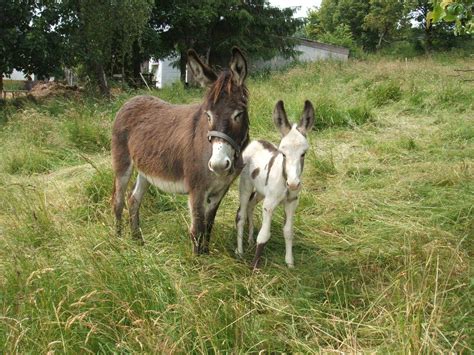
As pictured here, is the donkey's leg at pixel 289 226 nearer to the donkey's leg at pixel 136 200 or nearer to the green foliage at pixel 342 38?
the donkey's leg at pixel 136 200

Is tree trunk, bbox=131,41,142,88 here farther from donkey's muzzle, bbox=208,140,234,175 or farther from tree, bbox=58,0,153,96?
donkey's muzzle, bbox=208,140,234,175

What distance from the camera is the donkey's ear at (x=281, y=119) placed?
3016 millimetres

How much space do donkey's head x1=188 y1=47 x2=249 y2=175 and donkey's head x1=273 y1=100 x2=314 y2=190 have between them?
0.86 feet

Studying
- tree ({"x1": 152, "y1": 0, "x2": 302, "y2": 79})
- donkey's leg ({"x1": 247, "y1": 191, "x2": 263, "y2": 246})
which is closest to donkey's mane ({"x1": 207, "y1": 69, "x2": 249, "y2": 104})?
donkey's leg ({"x1": 247, "y1": 191, "x2": 263, "y2": 246})

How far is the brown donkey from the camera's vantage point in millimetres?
2953

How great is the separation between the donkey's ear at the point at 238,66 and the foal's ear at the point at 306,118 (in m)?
0.49

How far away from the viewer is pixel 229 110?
2.94 m

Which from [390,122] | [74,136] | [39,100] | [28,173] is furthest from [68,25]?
[390,122]

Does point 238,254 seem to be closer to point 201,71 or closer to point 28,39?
point 201,71

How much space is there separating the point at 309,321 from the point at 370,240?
1.41m

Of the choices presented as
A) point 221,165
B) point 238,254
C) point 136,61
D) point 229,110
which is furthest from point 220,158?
point 136,61

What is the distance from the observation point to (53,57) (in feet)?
42.0

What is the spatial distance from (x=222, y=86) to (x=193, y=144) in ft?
1.90

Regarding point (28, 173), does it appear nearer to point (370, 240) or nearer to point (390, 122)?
point (370, 240)
